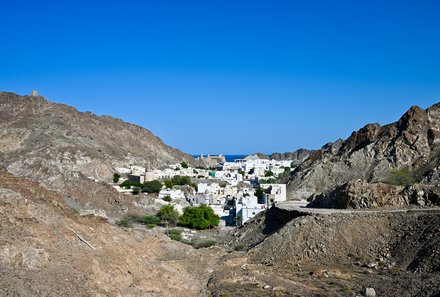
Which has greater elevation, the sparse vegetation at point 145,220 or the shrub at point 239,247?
the sparse vegetation at point 145,220

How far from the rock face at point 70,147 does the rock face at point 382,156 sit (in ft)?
70.9

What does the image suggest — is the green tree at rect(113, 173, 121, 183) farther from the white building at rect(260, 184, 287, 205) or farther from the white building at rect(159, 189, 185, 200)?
the white building at rect(260, 184, 287, 205)

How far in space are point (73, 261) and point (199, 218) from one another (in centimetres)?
2679

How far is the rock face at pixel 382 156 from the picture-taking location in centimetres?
4984

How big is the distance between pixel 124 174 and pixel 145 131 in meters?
37.0

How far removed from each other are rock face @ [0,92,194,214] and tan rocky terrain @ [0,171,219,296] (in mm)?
24946

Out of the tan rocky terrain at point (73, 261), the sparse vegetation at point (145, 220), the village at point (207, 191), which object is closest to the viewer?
the tan rocky terrain at point (73, 261)

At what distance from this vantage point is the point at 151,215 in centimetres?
4641

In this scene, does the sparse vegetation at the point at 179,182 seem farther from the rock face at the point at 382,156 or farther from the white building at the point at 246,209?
the white building at the point at 246,209

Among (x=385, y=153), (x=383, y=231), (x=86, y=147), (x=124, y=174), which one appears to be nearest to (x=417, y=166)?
(x=385, y=153)

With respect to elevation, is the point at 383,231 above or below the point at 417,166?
below

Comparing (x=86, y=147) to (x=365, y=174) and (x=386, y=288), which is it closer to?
(x=365, y=174)

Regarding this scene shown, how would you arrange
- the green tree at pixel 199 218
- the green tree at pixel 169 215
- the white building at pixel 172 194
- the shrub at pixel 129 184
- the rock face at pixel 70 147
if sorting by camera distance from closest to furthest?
the green tree at pixel 199 218
the green tree at pixel 169 215
the rock face at pixel 70 147
the white building at pixel 172 194
the shrub at pixel 129 184

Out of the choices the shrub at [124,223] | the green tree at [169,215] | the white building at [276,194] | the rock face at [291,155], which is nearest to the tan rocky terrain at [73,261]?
the shrub at [124,223]
